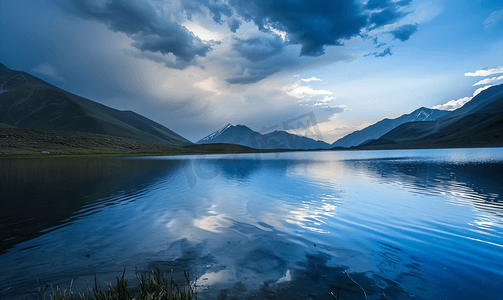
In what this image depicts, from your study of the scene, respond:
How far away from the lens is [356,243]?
35.1ft

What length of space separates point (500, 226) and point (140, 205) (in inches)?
947

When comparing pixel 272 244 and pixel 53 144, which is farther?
pixel 53 144

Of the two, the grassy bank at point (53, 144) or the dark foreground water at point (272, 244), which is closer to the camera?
the dark foreground water at point (272, 244)

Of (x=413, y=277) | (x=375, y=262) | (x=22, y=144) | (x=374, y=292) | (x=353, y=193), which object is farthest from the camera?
(x=22, y=144)

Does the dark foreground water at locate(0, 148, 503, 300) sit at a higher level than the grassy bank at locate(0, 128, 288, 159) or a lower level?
lower

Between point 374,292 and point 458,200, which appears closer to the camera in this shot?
point 374,292

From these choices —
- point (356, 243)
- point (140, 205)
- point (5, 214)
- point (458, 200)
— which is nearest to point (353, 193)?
point (458, 200)

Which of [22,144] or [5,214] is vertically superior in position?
[22,144]

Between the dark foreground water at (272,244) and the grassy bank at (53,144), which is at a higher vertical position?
the grassy bank at (53,144)

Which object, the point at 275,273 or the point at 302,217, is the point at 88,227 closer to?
A: the point at 275,273

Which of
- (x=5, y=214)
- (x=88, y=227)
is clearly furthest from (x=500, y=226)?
(x=5, y=214)

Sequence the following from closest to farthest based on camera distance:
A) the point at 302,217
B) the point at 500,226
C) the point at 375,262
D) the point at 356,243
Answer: the point at 375,262 → the point at 356,243 → the point at 500,226 → the point at 302,217

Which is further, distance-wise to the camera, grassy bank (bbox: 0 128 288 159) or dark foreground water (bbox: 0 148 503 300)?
grassy bank (bbox: 0 128 288 159)

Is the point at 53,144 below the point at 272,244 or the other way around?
the other way around
